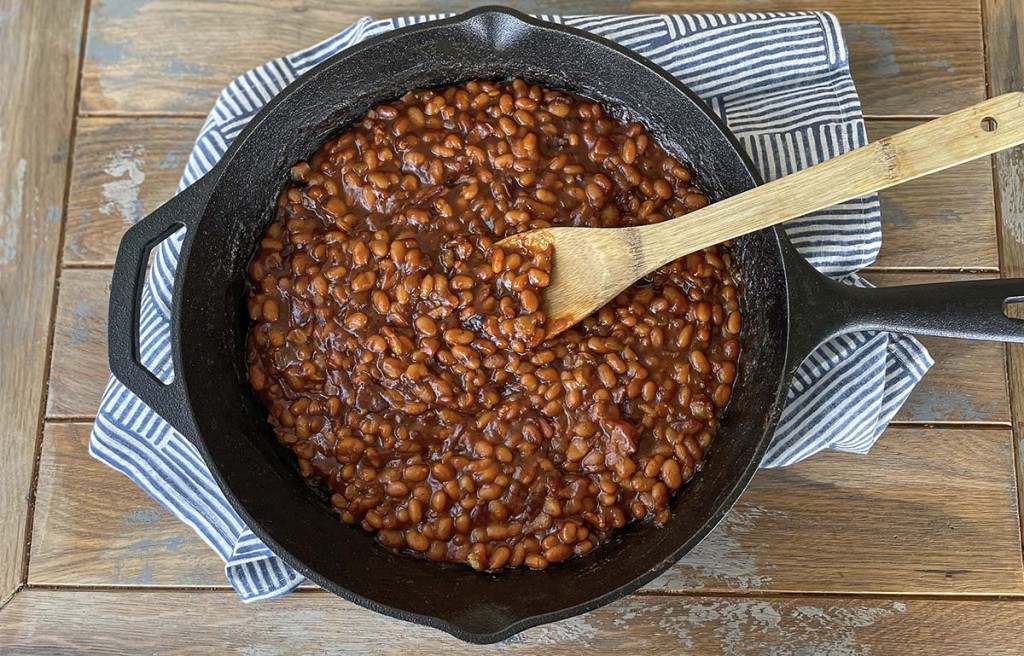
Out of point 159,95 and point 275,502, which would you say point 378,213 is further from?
point 159,95

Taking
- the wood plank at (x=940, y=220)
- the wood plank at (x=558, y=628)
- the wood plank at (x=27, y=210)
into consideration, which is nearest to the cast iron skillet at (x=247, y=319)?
the wood plank at (x=558, y=628)

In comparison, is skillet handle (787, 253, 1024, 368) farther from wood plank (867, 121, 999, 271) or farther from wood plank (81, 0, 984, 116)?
wood plank (81, 0, 984, 116)


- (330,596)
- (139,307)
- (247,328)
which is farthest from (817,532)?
(139,307)

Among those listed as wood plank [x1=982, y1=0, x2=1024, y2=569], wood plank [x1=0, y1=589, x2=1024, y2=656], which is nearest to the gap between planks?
wood plank [x1=0, y1=589, x2=1024, y2=656]

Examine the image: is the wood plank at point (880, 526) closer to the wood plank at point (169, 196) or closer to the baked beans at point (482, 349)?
the baked beans at point (482, 349)

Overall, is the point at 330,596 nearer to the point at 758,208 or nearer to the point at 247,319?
the point at 247,319

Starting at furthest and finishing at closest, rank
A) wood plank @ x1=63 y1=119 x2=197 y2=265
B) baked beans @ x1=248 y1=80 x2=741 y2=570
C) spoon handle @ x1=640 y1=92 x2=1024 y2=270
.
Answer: wood plank @ x1=63 y1=119 x2=197 y2=265, baked beans @ x1=248 y1=80 x2=741 y2=570, spoon handle @ x1=640 y1=92 x2=1024 y2=270

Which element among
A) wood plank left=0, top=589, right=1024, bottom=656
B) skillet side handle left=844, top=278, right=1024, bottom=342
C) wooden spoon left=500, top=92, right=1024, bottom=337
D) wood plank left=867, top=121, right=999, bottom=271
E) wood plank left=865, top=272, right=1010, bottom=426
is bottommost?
wood plank left=0, top=589, right=1024, bottom=656
